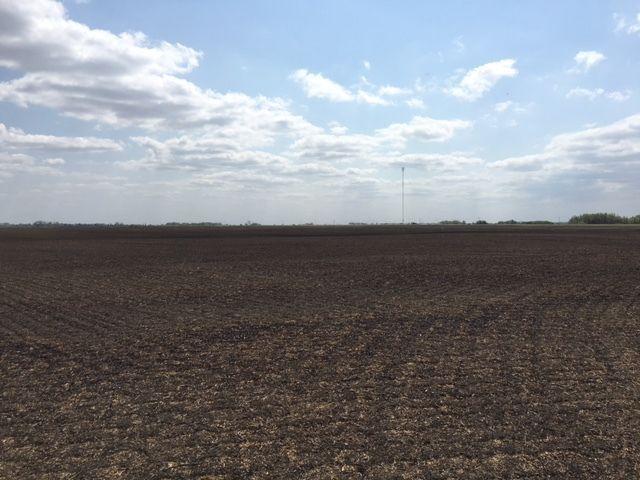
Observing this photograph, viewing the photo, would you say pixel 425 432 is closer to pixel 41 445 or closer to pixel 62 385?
pixel 41 445

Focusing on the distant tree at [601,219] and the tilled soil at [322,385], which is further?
the distant tree at [601,219]

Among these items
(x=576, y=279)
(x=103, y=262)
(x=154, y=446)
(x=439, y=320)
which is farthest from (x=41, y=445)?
(x=103, y=262)

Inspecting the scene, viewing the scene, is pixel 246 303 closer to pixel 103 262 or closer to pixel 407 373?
pixel 407 373

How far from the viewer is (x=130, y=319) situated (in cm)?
1183

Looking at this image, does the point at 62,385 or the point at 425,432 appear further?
the point at 62,385

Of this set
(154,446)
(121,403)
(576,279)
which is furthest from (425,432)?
(576,279)

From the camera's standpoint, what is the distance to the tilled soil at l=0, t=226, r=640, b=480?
4852 millimetres

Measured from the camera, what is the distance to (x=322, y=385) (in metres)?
6.98

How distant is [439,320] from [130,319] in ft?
23.8

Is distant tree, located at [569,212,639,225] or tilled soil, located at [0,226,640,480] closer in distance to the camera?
tilled soil, located at [0,226,640,480]

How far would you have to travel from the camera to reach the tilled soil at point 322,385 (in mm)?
4852

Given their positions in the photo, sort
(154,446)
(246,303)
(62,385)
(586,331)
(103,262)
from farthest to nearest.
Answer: (103,262), (246,303), (586,331), (62,385), (154,446)

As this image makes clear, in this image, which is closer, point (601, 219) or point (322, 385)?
point (322, 385)

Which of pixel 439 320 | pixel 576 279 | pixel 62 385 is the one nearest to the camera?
pixel 62 385
